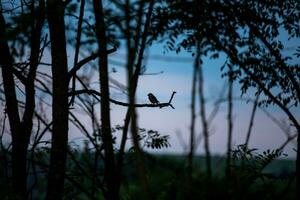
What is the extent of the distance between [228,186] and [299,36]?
5.94m

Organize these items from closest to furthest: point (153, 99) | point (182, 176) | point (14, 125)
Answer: point (182, 176), point (153, 99), point (14, 125)

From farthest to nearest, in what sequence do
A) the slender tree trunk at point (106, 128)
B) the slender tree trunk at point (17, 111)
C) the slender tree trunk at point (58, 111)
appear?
1. the slender tree trunk at point (106, 128)
2. the slender tree trunk at point (17, 111)
3. the slender tree trunk at point (58, 111)

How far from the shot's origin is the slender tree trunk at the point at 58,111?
18.2ft

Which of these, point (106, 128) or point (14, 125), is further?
point (106, 128)

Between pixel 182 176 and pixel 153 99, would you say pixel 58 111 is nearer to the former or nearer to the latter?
pixel 153 99

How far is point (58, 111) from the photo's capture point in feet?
18.2

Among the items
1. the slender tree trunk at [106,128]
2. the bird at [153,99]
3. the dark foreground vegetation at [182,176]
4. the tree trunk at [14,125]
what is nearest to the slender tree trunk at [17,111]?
the tree trunk at [14,125]

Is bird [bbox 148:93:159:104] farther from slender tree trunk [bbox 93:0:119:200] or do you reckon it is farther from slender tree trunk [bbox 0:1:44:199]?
slender tree trunk [bbox 0:1:44:199]

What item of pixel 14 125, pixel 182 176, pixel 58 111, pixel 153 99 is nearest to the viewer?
pixel 182 176

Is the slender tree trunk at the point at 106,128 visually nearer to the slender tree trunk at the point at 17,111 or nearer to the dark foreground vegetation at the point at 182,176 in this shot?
the dark foreground vegetation at the point at 182,176

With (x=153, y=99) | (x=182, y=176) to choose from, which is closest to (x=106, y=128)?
(x=153, y=99)

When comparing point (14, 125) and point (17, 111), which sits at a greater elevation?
point (17, 111)

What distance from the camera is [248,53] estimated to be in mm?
8039

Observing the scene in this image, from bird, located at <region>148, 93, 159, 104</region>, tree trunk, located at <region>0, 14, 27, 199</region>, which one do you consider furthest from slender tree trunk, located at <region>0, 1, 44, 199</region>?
bird, located at <region>148, 93, 159, 104</region>
